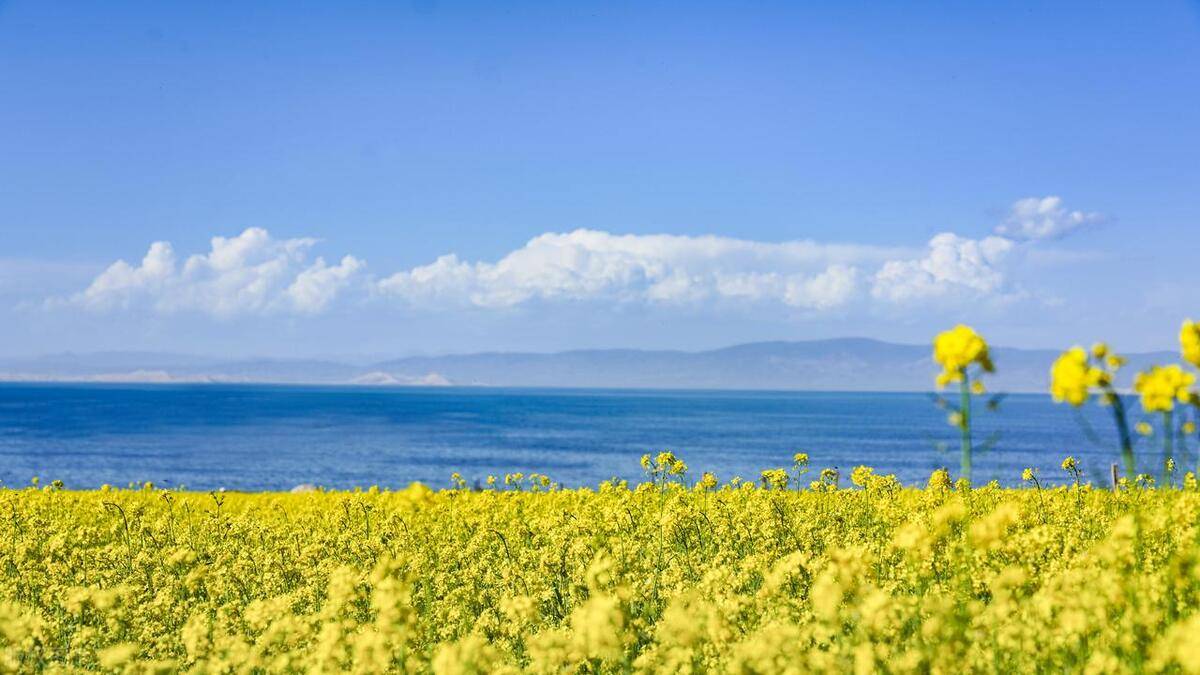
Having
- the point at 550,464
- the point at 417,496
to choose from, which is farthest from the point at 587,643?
the point at 550,464

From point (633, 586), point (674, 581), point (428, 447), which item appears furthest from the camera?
point (428, 447)

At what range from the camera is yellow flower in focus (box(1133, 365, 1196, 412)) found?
444cm

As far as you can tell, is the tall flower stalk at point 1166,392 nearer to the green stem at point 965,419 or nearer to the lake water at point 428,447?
the green stem at point 965,419

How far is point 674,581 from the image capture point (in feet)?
28.2

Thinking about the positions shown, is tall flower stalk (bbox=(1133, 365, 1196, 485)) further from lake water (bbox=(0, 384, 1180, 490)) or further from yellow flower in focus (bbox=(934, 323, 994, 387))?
lake water (bbox=(0, 384, 1180, 490))

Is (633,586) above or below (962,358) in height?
below

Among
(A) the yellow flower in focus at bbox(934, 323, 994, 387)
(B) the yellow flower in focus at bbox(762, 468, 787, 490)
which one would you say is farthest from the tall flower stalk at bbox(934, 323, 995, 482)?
(B) the yellow flower in focus at bbox(762, 468, 787, 490)

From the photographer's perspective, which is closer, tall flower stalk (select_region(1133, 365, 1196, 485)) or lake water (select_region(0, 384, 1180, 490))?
tall flower stalk (select_region(1133, 365, 1196, 485))

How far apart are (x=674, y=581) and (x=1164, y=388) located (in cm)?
492

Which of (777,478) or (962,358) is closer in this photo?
(962,358)

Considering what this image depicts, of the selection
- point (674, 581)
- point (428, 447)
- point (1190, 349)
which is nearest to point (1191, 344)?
point (1190, 349)

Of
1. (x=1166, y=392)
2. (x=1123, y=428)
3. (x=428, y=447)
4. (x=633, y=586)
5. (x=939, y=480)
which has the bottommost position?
(x=428, y=447)

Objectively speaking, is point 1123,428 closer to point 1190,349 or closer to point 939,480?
point 1190,349

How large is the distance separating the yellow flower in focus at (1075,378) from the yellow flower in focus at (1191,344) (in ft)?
1.99
